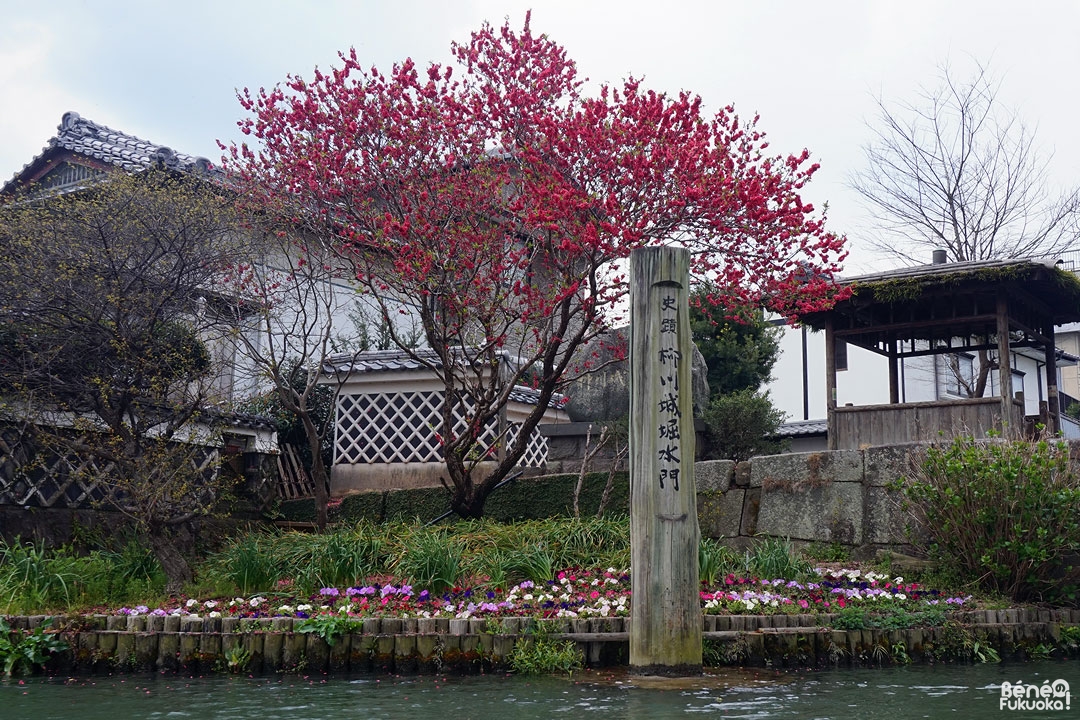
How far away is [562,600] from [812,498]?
350cm

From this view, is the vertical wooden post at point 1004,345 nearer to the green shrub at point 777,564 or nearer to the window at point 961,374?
the green shrub at point 777,564

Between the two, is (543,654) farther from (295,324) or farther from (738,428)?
(738,428)

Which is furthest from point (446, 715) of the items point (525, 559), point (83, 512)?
point (83, 512)

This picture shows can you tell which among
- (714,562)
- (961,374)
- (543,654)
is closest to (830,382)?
(714,562)

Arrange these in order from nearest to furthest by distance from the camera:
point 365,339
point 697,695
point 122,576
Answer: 1. point 697,695
2. point 122,576
3. point 365,339

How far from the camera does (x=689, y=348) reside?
7168 millimetres

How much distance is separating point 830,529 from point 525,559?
326 centimetres

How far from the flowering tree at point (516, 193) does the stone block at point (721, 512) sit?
200cm

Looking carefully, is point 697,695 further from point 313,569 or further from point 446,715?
point 313,569

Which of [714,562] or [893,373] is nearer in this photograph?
[714,562]

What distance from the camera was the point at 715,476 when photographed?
10.9 m

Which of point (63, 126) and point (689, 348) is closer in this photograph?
point (689, 348)

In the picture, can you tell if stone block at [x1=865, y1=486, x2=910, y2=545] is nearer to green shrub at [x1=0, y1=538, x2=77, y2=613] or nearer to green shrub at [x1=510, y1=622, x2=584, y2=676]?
green shrub at [x1=510, y1=622, x2=584, y2=676]

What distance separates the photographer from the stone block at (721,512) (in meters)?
10.6
